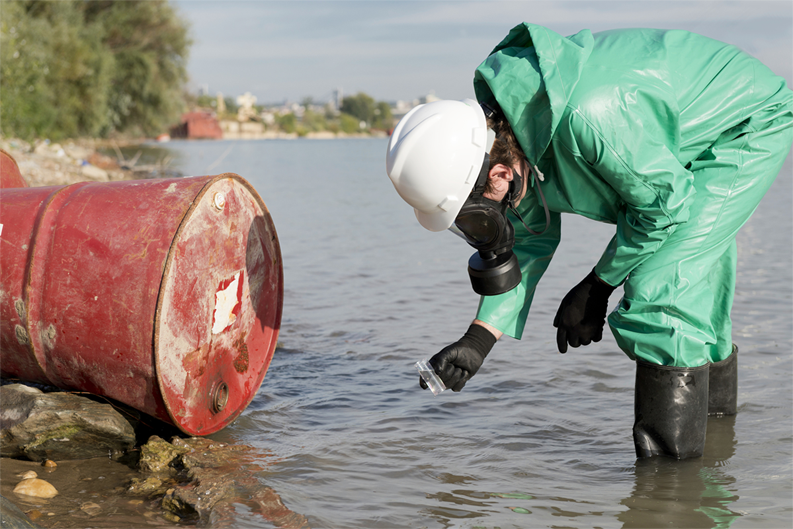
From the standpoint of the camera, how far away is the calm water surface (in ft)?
8.35

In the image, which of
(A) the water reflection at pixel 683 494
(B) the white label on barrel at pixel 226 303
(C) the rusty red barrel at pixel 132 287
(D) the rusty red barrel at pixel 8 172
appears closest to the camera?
(A) the water reflection at pixel 683 494

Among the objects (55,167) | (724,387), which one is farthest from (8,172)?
(55,167)

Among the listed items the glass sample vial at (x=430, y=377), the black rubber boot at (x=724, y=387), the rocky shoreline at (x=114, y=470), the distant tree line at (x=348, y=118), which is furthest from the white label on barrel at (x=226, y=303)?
the distant tree line at (x=348, y=118)

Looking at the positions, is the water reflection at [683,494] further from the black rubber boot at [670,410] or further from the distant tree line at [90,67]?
the distant tree line at [90,67]

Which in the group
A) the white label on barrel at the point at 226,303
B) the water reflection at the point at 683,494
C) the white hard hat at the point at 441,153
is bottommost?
the water reflection at the point at 683,494

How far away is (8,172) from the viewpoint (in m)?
3.66

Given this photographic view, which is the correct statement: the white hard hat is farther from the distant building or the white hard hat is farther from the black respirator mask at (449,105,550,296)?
the distant building

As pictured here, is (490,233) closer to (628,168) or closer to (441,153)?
(441,153)

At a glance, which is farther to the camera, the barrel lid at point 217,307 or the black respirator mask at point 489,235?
the barrel lid at point 217,307

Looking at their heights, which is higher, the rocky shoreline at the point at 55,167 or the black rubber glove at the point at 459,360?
the black rubber glove at the point at 459,360

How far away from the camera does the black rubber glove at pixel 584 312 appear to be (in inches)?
106

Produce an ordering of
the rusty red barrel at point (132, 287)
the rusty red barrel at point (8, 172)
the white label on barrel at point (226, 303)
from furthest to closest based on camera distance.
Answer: the rusty red barrel at point (8, 172), the white label on barrel at point (226, 303), the rusty red barrel at point (132, 287)

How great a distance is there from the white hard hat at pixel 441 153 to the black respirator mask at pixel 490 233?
0.05 metres

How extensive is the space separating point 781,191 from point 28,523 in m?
15.0
